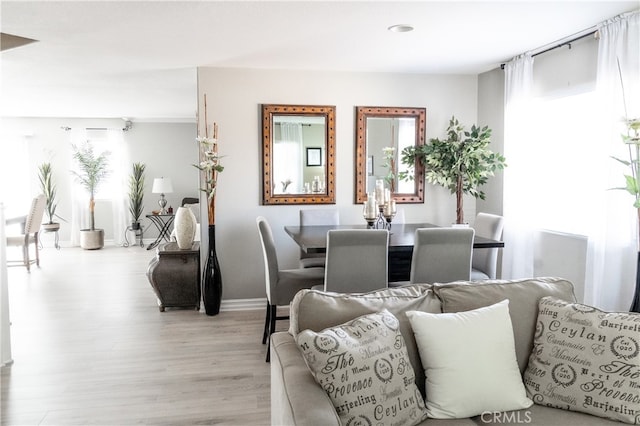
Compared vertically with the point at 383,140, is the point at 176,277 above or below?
below

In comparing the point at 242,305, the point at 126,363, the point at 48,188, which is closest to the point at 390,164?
the point at 242,305

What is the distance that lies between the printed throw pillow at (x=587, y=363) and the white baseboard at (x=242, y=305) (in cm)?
341

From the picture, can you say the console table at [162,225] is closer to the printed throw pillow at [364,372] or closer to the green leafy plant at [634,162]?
the green leafy plant at [634,162]

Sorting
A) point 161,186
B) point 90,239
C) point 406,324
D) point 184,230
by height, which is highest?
point 161,186

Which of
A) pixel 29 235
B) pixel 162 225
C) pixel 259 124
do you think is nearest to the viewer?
pixel 259 124

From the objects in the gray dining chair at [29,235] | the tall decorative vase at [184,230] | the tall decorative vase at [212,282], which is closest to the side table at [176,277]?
the tall decorative vase at [184,230]

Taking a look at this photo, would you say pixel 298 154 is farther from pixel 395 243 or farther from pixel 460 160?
pixel 395 243

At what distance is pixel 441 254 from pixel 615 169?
1.37 m

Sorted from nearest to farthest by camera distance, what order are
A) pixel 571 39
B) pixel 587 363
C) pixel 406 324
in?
pixel 587 363
pixel 406 324
pixel 571 39

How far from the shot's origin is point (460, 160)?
4.61 metres

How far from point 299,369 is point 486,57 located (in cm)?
373

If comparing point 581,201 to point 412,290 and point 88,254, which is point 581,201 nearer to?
point 412,290

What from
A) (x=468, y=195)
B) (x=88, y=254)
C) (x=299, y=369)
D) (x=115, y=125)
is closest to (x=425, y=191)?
(x=468, y=195)

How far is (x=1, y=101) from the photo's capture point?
6980mm
